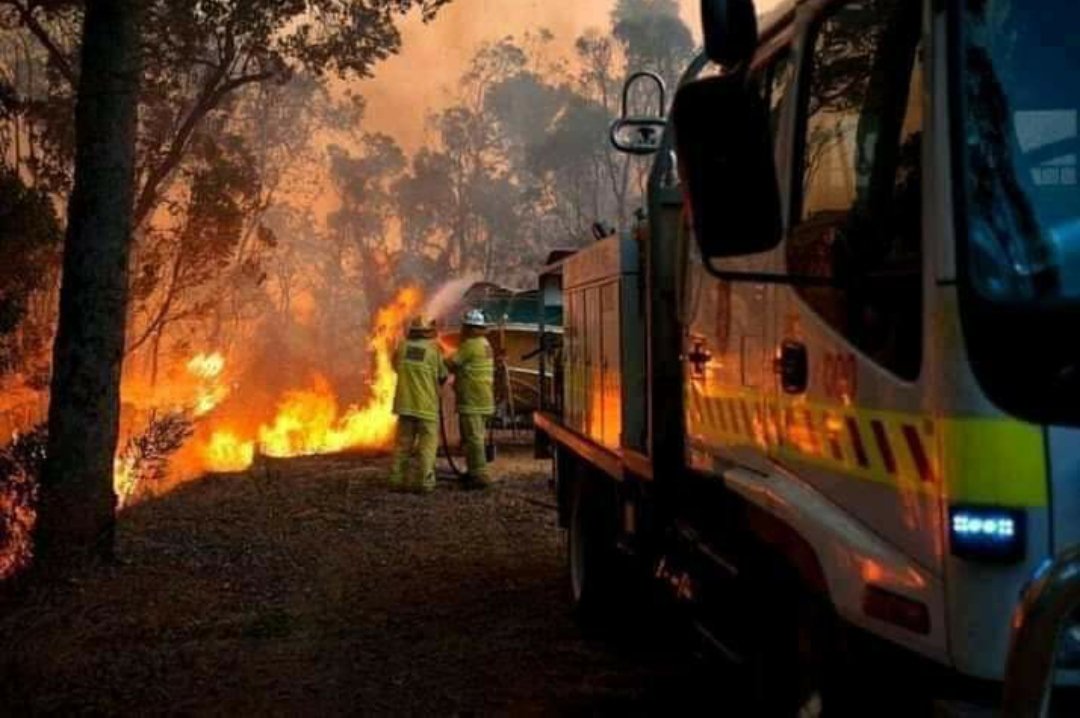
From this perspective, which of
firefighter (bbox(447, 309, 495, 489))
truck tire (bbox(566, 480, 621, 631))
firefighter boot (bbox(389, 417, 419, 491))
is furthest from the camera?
firefighter (bbox(447, 309, 495, 489))

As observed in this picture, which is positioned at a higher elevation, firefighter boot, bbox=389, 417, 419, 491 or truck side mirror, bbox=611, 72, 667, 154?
truck side mirror, bbox=611, 72, 667, 154

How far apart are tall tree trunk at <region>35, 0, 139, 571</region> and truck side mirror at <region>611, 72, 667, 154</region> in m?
4.33

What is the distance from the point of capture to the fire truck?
8.46ft

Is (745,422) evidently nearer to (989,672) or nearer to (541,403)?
(989,672)

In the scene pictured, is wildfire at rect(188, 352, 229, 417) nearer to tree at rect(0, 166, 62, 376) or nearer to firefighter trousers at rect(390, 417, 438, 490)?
tree at rect(0, 166, 62, 376)

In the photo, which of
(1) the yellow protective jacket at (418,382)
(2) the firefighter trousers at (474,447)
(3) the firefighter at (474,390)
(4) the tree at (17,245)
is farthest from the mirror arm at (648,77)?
(4) the tree at (17,245)

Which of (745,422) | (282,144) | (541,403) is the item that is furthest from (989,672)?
(282,144)

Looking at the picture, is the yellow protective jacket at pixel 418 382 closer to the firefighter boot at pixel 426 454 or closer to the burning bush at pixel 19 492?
the firefighter boot at pixel 426 454

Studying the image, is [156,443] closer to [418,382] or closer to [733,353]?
[418,382]

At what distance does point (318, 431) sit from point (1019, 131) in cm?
1997

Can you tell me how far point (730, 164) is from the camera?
2.96 meters

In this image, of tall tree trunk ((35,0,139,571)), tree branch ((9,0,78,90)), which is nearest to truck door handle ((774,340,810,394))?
tall tree trunk ((35,0,139,571))

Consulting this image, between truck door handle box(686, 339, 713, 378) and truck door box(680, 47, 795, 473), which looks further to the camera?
truck door handle box(686, 339, 713, 378)

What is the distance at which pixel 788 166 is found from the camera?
3699 millimetres
